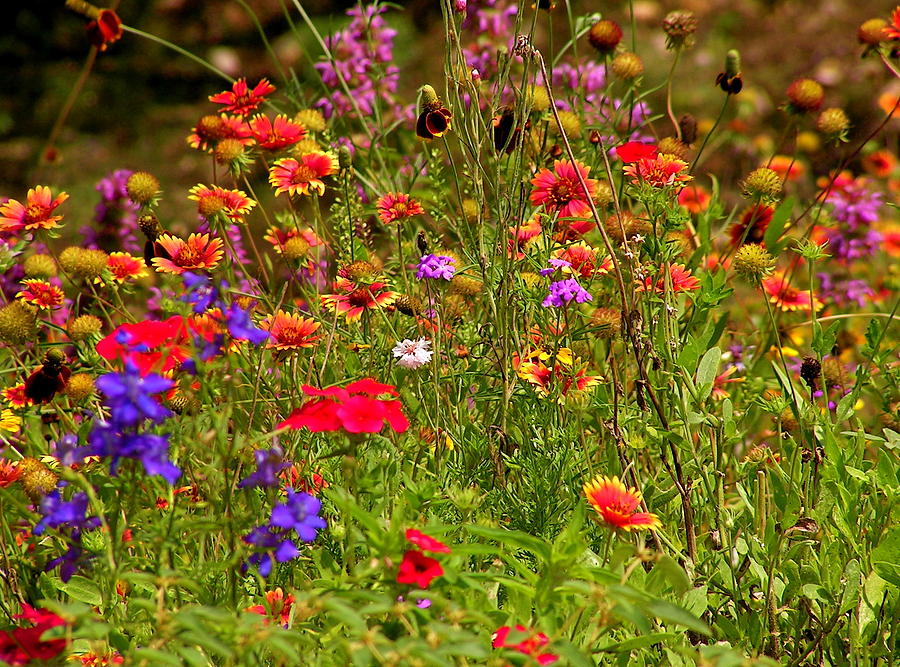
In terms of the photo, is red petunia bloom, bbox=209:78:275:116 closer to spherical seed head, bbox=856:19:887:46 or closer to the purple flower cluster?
the purple flower cluster

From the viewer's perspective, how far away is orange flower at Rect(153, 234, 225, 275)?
5.12 feet

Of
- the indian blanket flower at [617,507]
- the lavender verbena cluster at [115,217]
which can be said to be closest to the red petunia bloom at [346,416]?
the indian blanket flower at [617,507]

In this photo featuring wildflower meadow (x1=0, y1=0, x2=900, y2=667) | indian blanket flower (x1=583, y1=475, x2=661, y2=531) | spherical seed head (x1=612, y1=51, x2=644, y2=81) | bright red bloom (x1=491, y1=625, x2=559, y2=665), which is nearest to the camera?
bright red bloom (x1=491, y1=625, x2=559, y2=665)

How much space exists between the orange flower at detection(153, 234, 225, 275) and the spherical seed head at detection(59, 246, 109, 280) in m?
0.15

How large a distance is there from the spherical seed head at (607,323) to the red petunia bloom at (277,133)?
0.64m

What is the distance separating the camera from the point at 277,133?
1.85 m

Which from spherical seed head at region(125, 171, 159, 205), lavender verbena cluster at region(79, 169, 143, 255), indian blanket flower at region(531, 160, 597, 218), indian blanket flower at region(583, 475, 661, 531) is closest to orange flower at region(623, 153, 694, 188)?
indian blanket flower at region(531, 160, 597, 218)

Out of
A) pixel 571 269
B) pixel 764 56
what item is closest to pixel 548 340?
pixel 571 269

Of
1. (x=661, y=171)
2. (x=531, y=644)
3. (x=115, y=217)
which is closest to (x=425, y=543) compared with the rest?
(x=531, y=644)

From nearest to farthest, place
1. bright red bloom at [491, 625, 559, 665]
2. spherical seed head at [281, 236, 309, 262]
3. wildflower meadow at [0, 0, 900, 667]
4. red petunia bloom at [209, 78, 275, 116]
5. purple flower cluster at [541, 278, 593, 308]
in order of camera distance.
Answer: bright red bloom at [491, 625, 559, 665] < wildflower meadow at [0, 0, 900, 667] < purple flower cluster at [541, 278, 593, 308] < spherical seed head at [281, 236, 309, 262] < red petunia bloom at [209, 78, 275, 116]

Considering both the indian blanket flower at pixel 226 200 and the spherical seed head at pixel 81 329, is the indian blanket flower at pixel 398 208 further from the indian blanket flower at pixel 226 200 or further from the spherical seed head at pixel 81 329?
the spherical seed head at pixel 81 329

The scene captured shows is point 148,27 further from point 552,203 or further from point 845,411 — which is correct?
point 845,411

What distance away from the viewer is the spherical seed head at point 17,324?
1623 millimetres

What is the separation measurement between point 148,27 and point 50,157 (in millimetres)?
2636
